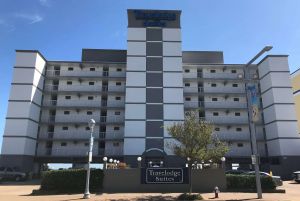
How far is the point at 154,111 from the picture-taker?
158ft

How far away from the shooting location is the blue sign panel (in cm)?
2466

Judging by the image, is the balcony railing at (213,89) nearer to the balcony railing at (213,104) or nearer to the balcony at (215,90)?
the balcony at (215,90)

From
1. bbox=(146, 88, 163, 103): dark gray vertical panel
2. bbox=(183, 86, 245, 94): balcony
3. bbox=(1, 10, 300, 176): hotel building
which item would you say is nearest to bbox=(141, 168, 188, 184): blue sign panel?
bbox=(1, 10, 300, 176): hotel building

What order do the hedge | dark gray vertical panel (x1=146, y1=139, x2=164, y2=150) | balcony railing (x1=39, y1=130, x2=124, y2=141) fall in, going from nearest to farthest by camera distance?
the hedge < dark gray vertical panel (x1=146, y1=139, x2=164, y2=150) < balcony railing (x1=39, y1=130, x2=124, y2=141)

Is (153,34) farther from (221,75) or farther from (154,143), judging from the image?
(154,143)

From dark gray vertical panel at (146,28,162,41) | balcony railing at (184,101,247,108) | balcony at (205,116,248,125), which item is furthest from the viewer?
balcony railing at (184,101,247,108)

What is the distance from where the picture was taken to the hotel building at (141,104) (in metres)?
46.8

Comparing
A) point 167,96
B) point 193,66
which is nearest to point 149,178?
point 167,96

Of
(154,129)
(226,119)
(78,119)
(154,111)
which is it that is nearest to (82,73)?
(78,119)

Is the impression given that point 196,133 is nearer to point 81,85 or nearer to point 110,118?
point 110,118

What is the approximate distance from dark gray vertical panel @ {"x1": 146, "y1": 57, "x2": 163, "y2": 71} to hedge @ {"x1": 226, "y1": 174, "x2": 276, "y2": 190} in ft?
92.1

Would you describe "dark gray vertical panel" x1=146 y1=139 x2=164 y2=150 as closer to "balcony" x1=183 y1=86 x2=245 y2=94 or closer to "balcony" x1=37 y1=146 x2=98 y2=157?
"balcony" x1=37 y1=146 x2=98 y2=157

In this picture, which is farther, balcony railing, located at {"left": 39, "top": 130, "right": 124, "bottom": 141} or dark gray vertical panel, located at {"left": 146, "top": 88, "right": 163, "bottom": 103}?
balcony railing, located at {"left": 39, "top": 130, "right": 124, "bottom": 141}

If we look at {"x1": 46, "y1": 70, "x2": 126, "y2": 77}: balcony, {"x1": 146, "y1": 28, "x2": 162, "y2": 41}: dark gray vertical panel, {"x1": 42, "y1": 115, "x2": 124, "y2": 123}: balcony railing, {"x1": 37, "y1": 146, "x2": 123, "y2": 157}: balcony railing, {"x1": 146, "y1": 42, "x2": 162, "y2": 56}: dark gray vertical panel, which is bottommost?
{"x1": 37, "y1": 146, "x2": 123, "y2": 157}: balcony railing
